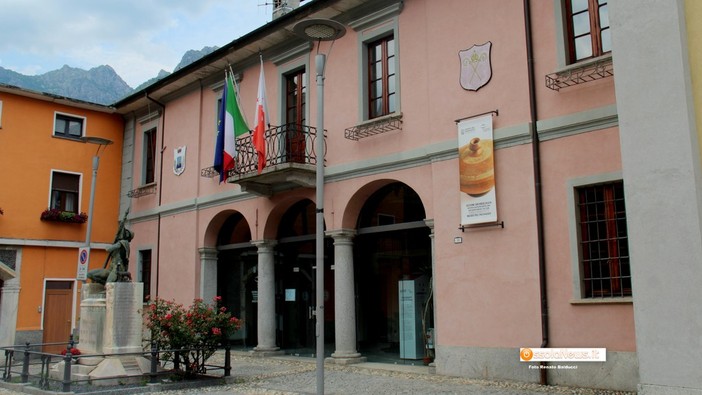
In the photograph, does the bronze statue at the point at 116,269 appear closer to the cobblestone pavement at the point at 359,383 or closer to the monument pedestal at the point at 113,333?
the monument pedestal at the point at 113,333

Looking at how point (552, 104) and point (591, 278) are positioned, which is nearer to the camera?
point (591, 278)

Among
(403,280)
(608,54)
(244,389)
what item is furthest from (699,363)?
(403,280)

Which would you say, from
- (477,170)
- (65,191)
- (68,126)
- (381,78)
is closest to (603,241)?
A: (477,170)

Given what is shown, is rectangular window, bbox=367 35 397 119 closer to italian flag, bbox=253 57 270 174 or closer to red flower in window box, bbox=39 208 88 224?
italian flag, bbox=253 57 270 174

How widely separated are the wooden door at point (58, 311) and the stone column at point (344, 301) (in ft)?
35.0

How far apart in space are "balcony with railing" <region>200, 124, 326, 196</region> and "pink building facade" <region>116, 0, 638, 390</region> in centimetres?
6

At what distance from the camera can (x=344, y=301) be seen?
14.8 meters

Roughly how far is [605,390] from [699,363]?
3.64m

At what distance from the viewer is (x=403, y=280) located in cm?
1459

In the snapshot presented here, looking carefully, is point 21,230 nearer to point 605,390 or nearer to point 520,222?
point 520,222

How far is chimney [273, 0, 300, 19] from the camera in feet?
71.9

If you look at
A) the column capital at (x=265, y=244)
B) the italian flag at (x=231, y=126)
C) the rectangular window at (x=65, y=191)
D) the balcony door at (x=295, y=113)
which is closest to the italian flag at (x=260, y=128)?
the balcony door at (x=295, y=113)

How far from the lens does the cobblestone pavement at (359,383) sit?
10570mm

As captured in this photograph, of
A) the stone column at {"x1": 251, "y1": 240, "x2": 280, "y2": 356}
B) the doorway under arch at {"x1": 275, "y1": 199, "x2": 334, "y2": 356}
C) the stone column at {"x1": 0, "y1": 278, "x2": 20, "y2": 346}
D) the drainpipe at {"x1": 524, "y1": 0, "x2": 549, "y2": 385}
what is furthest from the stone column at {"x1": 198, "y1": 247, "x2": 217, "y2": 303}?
the drainpipe at {"x1": 524, "y1": 0, "x2": 549, "y2": 385}
